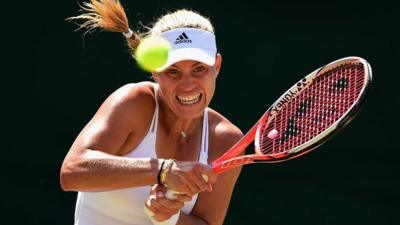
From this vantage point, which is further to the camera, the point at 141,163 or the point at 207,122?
the point at 207,122

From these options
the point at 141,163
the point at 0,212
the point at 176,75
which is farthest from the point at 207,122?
the point at 0,212

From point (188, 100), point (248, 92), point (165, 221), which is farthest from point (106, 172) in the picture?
point (248, 92)

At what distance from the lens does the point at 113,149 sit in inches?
98.3

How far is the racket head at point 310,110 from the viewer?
236cm

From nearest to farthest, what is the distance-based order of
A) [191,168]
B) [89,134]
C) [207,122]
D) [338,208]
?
[191,168]
[89,134]
[207,122]
[338,208]

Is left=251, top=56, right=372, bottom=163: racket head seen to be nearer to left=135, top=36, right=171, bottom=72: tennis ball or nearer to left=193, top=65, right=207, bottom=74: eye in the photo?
left=193, top=65, right=207, bottom=74: eye

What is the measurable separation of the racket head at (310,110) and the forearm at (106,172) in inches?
12.0

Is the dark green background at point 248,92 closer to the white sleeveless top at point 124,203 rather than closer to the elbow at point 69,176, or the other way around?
the white sleeveless top at point 124,203

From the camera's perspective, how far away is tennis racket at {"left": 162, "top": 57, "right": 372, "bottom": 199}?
235 centimetres

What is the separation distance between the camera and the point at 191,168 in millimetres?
2270

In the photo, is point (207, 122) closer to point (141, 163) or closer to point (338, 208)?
point (141, 163)

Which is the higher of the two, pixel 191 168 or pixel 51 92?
pixel 51 92

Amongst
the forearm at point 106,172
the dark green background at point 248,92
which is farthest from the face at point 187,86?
the dark green background at point 248,92

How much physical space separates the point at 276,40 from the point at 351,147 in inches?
23.1
